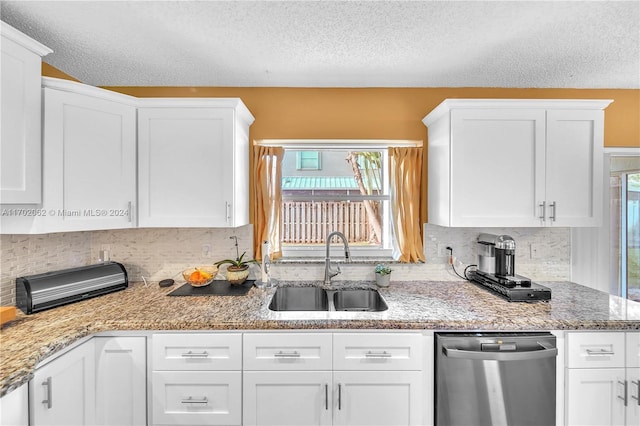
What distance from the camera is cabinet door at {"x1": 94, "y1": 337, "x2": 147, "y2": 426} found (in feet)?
5.37

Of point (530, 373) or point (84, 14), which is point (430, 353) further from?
point (84, 14)

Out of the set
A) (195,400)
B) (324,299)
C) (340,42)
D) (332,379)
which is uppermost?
(340,42)

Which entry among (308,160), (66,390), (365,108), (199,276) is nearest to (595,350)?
(365,108)

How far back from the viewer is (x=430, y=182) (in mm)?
2412

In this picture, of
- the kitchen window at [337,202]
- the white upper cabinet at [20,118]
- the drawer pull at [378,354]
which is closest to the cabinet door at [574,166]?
the kitchen window at [337,202]

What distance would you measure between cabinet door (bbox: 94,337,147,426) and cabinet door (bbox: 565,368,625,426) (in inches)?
88.4

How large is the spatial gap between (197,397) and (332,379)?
2.35 ft

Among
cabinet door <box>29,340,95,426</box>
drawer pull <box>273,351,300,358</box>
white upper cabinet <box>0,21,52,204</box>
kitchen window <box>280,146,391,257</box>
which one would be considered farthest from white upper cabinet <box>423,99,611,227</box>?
white upper cabinet <box>0,21,52,204</box>

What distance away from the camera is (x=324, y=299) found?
2.28m

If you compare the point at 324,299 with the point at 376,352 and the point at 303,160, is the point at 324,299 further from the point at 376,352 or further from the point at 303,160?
the point at 303,160

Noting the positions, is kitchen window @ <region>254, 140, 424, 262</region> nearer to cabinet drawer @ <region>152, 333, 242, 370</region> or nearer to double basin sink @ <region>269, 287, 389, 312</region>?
double basin sink @ <region>269, 287, 389, 312</region>

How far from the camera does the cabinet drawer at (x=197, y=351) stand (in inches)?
64.5

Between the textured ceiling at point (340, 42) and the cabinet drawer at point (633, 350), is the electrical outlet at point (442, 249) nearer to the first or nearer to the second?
the cabinet drawer at point (633, 350)

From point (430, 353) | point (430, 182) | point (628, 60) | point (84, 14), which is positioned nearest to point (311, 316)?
point (430, 353)
